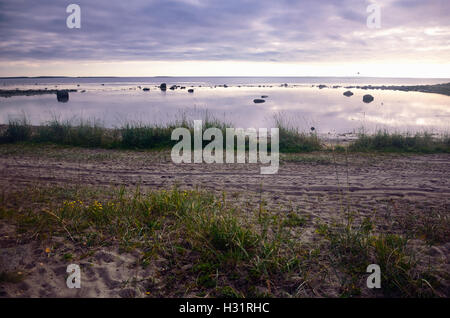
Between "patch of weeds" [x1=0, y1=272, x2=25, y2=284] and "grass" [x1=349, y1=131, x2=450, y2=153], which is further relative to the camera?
"grass" [x1=349, y1=131, x2=450, y2=153]

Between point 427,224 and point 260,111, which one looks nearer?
point 427,224

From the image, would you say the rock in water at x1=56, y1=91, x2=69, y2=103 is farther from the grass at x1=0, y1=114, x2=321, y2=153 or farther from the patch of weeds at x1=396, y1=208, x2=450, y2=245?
→ the patch of weeds at x1=396, y1=208, x2=450, y2=245

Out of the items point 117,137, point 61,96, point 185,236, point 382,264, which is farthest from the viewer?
point 61,96

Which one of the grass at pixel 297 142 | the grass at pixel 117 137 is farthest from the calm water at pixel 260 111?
the grass at pixel 297 142

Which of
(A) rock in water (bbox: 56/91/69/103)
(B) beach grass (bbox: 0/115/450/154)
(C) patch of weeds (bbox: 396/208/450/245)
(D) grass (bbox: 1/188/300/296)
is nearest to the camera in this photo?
(D) grass (bbox: 1/188/300/296)

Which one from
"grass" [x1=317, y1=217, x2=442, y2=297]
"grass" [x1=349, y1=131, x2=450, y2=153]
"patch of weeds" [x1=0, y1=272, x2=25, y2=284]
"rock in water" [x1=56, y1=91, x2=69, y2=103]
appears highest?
"rock in water" [x1=56, y1=91, x2=69, y2=103]

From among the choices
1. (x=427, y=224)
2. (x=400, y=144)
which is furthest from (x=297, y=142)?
(x=427, y=224)

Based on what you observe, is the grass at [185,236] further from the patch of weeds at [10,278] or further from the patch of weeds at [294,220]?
the patch of weeds at [10,278]

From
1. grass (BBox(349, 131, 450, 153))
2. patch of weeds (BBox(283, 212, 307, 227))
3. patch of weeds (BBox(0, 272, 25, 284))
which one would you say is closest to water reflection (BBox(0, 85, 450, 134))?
grass (BBox(349, 131, 450, 153))

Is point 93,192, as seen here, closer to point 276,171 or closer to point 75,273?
point 75,273

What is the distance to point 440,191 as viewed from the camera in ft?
20.9

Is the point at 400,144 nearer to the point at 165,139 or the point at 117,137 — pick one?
the point at 165,139
